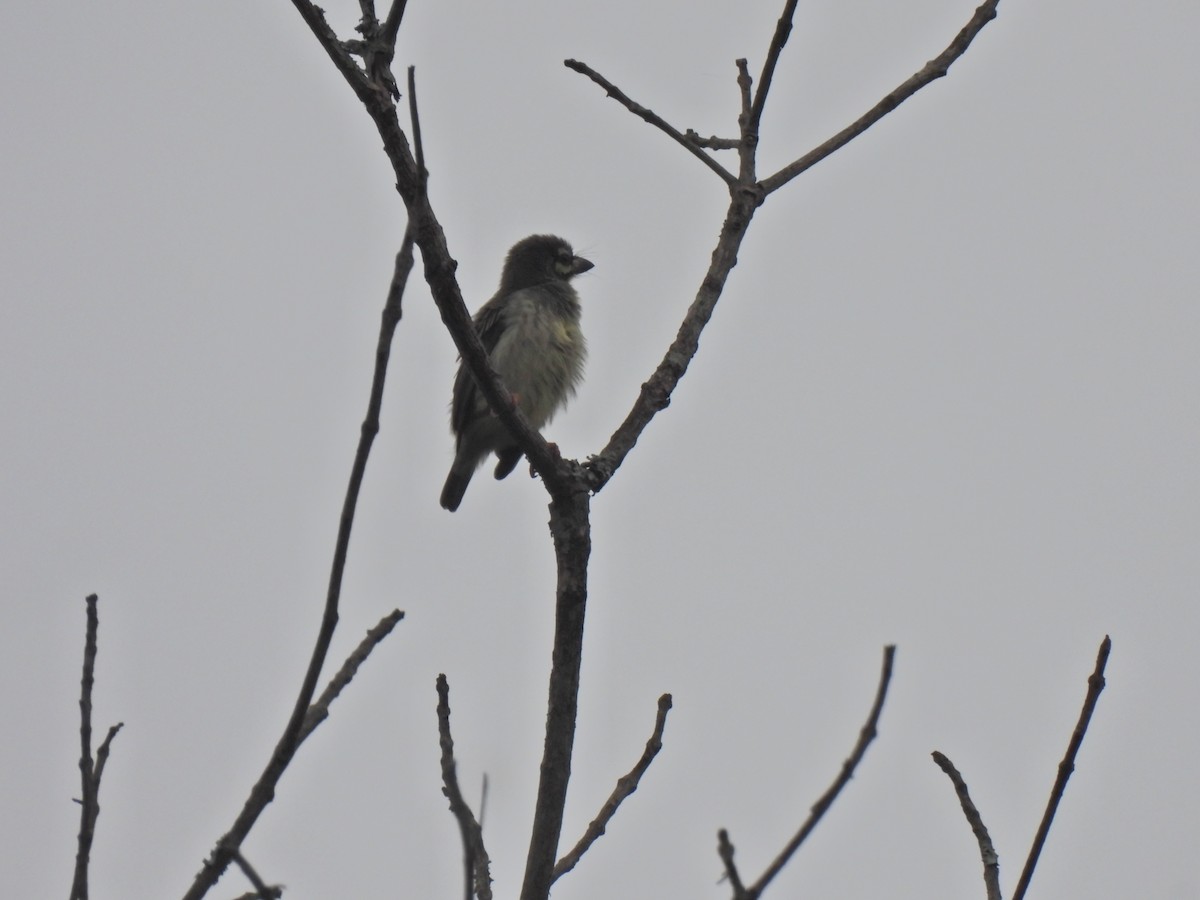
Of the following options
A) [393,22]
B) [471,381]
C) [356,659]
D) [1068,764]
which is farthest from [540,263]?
[1068,764]

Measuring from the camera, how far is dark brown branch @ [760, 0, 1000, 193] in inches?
158

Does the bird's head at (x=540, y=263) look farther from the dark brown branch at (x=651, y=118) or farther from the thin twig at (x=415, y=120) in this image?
the thin twig at (x=415, y=120)

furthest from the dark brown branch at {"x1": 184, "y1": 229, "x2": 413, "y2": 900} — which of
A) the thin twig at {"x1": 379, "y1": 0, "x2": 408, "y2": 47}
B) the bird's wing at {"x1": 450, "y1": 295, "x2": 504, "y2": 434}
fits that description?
the bird's wing at {"x1": 450, "y1": 295, "x2": 504, "y2": 434}

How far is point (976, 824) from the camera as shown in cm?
276

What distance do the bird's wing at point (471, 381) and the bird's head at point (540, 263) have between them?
1.54 ft

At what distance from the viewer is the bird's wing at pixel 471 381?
855 centimetres

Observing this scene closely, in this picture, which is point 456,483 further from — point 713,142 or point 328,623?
point 328,623

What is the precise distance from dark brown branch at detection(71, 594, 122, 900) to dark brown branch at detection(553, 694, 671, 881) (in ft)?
3.49

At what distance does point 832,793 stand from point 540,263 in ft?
25.5

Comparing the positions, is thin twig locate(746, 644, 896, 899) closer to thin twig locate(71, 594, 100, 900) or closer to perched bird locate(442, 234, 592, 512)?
thin twig locate(71, 594, 100, 900)

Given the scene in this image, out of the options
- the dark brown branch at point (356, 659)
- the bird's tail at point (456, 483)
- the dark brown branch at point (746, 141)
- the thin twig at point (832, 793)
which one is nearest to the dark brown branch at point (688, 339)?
the dark brown branch at point (746, 141)

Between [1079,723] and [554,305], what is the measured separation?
6.62m

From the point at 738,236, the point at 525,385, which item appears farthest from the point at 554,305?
the point at 738,236

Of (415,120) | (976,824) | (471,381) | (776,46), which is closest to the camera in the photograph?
(415,120)
